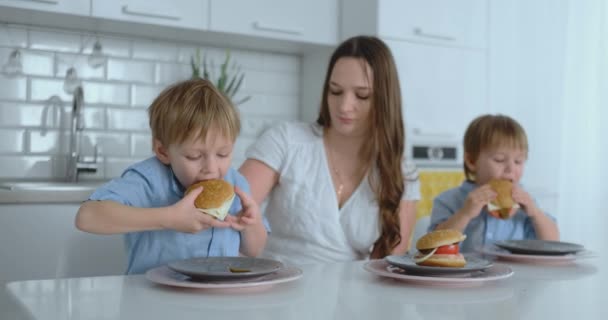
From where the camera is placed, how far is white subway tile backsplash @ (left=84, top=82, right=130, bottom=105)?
3.13 metres

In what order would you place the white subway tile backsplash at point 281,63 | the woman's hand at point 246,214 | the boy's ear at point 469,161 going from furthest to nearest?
the white subway tile backsplash at point 281,63 < the boy's ear at point 469,161 < the woman's hand at point 246,214

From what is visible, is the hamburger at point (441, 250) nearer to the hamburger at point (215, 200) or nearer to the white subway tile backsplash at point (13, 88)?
the hamburger at point (215, 200)

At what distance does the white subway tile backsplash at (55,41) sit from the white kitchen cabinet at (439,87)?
57.6 inches

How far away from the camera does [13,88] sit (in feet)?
9.76

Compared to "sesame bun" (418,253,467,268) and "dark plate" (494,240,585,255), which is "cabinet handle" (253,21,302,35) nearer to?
"dark plate" (494,240,585,255)

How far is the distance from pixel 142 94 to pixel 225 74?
1.34 feet

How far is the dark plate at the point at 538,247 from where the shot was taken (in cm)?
148

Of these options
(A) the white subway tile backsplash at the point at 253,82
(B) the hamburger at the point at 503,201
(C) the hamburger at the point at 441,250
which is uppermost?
(A) the white subway tile backsplash at the point at 253,82

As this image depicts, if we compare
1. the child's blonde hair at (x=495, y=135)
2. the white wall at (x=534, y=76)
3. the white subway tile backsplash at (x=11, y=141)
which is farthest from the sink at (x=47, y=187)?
the white wall at (x=534, y=76)

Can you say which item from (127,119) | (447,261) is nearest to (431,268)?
(447,261)

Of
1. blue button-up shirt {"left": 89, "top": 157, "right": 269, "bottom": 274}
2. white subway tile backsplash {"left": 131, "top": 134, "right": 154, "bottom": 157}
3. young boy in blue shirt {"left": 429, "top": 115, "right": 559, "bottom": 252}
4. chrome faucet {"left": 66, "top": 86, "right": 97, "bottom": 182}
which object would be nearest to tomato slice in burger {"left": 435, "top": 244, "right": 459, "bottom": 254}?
blue button-up shirt {"left": 89, "top": 157, "right": 269, "bottom": 274}

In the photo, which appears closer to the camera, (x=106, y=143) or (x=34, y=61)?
(x=34, y=61)

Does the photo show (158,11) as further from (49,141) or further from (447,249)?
(447,249)

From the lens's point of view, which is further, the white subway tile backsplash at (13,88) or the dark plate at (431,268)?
the white subway tile backsplash at (13,88)
